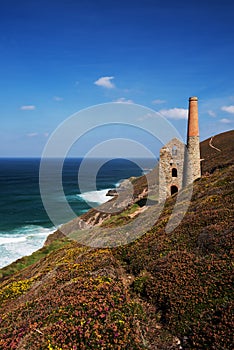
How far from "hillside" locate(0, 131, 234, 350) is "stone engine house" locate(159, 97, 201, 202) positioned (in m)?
14.9

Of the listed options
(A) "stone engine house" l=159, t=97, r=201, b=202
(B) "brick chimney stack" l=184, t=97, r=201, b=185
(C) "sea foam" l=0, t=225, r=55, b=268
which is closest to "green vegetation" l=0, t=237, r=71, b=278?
(C) "sea foam" l=0, t=225, r=55, b=268

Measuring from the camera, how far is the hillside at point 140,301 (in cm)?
732

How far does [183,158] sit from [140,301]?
68.6 feet

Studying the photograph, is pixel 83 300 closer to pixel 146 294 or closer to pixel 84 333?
pixel 84 333

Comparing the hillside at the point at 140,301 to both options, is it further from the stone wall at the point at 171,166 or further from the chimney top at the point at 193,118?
the chimney top at the point at 193,118

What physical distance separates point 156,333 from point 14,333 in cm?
440

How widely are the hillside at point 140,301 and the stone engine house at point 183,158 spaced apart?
586 inches

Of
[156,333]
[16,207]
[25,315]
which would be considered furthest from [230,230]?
[16,207]

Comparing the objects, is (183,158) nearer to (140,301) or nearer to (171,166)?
(171,166)

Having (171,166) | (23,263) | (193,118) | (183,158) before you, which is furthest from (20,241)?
(193,118)

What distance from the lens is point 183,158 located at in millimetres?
28500

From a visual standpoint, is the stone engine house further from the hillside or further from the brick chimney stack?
the hillside

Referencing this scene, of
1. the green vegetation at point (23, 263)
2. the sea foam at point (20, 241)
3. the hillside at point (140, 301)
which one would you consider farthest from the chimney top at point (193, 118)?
the sea foam at point (20, 241)

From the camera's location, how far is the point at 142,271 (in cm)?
1153
